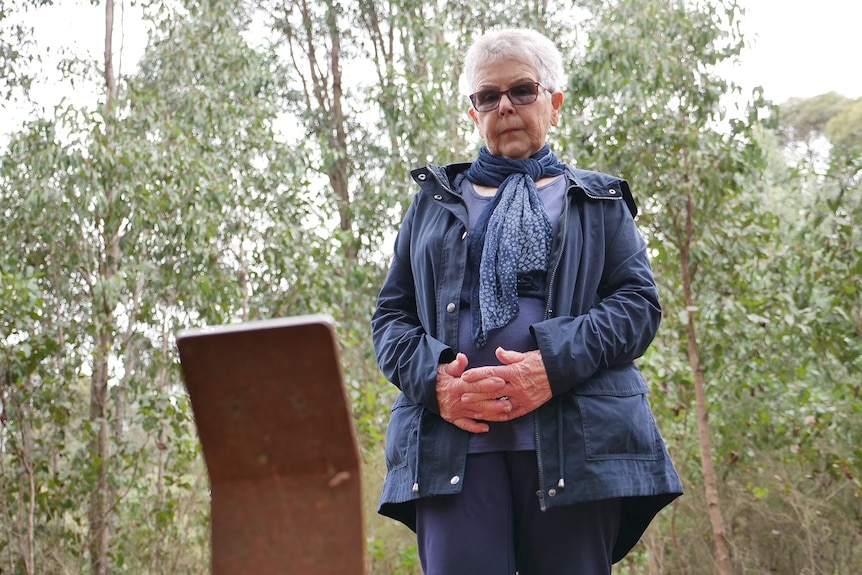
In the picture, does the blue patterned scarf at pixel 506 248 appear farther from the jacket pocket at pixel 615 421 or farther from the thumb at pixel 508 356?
the jacket pocket at pixel 615 421

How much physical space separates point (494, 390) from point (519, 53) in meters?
0.72

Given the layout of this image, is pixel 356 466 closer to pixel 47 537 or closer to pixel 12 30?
pixel 47 537

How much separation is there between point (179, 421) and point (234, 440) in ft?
16.0

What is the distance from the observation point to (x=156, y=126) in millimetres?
6230

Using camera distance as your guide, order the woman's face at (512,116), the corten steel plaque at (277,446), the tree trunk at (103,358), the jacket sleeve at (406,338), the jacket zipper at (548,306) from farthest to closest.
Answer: the tree trunk at (103,358)
the woman's face at (512,116)
the jacket sleeve at (406,338)
the jacket zipper at (548,306)
the corten steel plaque at (277,446)

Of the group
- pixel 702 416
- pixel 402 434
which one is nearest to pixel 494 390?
pixel 402 434

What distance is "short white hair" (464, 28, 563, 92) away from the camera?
204cm

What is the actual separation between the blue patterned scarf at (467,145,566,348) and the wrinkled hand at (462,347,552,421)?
0.28ft

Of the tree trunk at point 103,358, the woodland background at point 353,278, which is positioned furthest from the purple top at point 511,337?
the tree trunk at point 103,358

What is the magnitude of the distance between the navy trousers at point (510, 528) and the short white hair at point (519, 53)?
31.5 inches

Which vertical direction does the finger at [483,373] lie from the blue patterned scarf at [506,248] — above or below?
below

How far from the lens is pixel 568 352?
69.1 inches

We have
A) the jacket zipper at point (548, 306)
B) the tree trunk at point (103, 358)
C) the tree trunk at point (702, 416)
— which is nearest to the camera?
the jacket zipper at point (548, 306)

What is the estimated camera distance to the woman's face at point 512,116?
2.04 m
